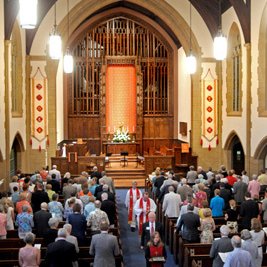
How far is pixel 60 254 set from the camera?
876cm

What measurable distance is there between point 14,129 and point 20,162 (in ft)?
8.42

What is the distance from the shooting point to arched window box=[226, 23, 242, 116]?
2352 centimetres

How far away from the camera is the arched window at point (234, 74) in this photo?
2352cm

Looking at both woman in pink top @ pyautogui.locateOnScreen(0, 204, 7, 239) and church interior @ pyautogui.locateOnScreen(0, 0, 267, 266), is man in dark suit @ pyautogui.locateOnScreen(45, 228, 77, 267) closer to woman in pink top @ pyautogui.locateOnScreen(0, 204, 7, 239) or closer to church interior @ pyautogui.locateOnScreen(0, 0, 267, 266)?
woman in pink top @ pyautogui.locateOnScreen(0, 204, 7, 239)

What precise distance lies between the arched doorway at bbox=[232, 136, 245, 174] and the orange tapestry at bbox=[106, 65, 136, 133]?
7.36 meters

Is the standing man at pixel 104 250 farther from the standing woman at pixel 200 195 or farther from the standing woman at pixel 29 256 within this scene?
the standing woman at pixel 200 195

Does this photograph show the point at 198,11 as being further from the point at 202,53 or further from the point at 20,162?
the point at 20,162

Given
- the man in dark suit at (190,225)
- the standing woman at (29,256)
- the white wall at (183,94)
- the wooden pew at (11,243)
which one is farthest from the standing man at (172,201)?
the white wall at (183,94)

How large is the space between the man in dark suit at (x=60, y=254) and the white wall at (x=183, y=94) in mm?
18658

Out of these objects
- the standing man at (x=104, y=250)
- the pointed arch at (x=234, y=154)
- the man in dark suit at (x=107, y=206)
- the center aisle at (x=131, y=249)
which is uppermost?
the pointed arch at (x=234, y=154)

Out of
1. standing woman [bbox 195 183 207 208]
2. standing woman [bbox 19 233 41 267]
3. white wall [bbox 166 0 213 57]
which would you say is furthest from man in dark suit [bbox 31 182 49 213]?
white wall [bbox 166 0 213 57]

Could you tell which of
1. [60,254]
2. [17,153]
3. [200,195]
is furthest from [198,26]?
[60,254]

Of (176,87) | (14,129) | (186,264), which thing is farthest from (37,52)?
(186,264)

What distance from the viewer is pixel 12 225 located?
12117mm
